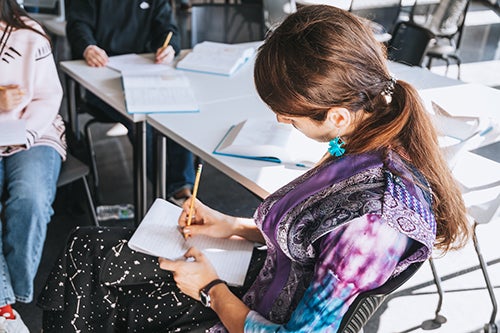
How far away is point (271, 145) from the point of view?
5.40 ft

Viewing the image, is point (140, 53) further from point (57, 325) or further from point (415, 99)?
point (415, 99)

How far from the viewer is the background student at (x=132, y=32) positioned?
2.60 m

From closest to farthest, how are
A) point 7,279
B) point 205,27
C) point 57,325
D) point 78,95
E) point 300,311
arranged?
1. point 300,311
2. point 57,325
3. point 7,279
4. point 78,95
5. point 205,27

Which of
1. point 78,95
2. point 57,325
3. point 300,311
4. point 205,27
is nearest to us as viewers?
point 300,311

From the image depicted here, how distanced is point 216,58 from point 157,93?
519mm

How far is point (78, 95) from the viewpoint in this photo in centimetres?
263

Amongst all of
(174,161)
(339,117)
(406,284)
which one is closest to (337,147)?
(339,117)

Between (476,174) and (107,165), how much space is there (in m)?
1.87

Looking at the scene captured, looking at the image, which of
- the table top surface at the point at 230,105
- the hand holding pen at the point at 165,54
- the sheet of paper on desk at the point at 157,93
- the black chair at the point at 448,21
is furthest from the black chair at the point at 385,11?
the sheet of paper on desk at the point at 157,93

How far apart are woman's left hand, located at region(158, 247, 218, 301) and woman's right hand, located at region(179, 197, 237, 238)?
138 mm

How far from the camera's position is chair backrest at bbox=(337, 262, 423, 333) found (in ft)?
3.04

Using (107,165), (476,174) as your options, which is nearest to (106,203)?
(107,165)

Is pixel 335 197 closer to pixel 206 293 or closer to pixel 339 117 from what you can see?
pixel 339 117

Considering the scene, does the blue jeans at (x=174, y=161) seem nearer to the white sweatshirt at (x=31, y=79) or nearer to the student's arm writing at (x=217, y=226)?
the white sweatshirt at (x=31, y=79)
